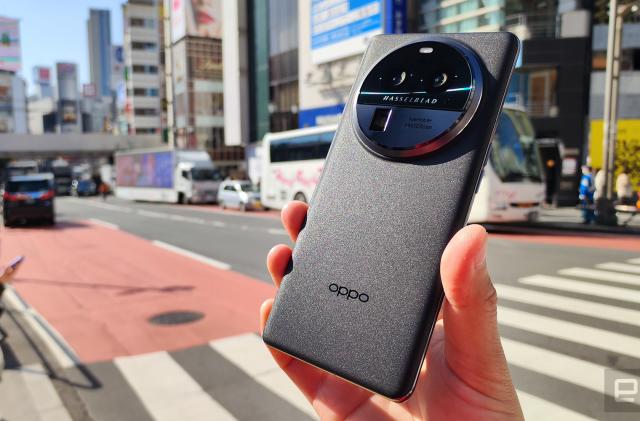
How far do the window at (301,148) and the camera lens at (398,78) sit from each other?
48.0 feet

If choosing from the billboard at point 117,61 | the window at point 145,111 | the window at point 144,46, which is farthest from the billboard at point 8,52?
the billboard at point 117,61

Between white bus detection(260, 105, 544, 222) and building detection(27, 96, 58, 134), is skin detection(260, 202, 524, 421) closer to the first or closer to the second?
white bus detection(260, 105, 544, 222)

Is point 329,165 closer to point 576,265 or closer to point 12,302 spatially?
point 12,302

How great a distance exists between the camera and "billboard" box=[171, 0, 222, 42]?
5119 centimetres

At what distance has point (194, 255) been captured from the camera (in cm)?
1078

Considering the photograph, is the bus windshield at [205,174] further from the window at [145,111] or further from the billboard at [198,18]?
the window at [145,111]

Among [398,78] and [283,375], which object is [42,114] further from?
[398,78]

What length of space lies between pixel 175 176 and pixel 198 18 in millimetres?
27852

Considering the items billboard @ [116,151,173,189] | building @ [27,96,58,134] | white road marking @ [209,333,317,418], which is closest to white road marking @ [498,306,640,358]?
white road marking @ [209,333,317,418]

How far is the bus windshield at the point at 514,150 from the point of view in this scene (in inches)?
484

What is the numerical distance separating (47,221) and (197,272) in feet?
42.5

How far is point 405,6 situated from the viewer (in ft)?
87.8

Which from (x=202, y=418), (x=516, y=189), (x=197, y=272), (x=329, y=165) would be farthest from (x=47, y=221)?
(x=329, y=165)

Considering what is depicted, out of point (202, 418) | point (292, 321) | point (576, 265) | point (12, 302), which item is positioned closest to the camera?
point (292, 321)
